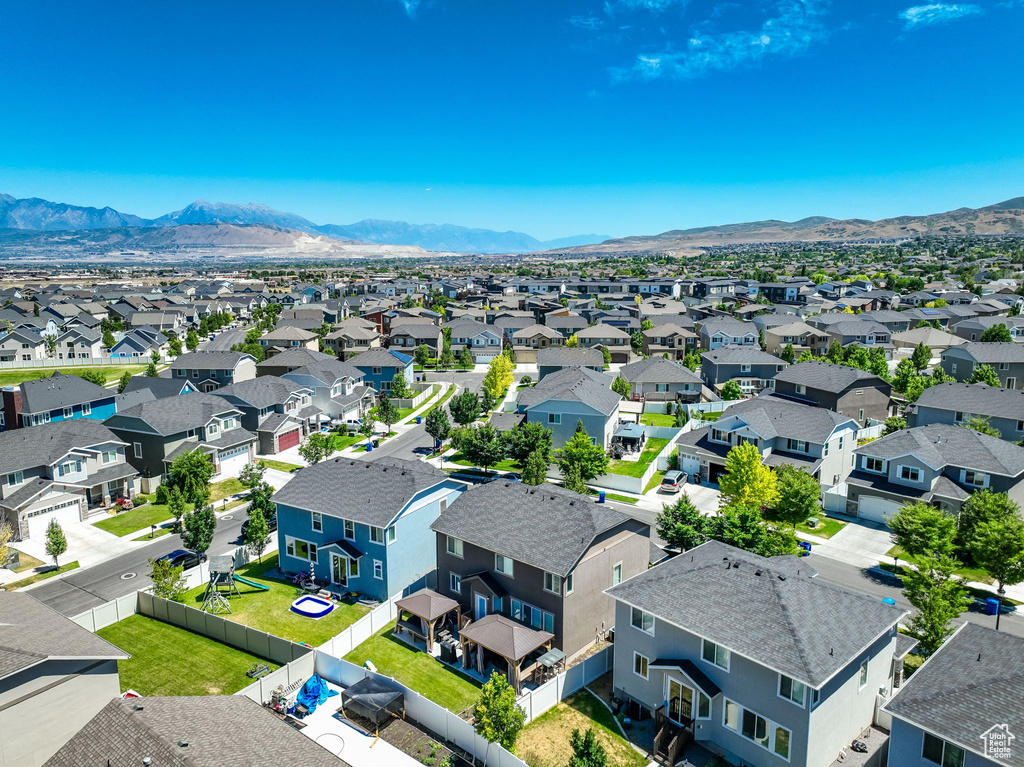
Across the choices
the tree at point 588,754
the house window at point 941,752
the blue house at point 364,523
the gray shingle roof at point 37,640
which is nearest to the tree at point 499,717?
the tree at point 588,754

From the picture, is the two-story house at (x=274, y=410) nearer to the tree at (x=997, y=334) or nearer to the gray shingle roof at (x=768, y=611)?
the gray shingle roof at (x=768, y=611)

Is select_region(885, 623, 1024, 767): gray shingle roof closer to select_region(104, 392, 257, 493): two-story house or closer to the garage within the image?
select_region(104, 392, 257, 493): two-story house

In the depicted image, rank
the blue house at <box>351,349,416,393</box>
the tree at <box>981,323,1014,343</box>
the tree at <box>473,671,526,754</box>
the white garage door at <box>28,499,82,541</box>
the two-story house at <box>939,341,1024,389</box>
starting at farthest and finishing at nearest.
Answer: the tree at <box>981,323,1014,343</box>, the blue house at <box>351,349,416,393</box>, the two-story house at <box>939,341,1024,389</box>, the white garage door at <box>28,499,82,541</box>, the tree at <box>473,671,526,754</box>

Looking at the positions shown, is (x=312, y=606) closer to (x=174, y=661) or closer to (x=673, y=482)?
(x=174, y=661)

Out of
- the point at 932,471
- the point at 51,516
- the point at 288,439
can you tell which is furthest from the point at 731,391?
the point at 51,516

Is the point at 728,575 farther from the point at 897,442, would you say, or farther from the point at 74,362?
the point at 74,362

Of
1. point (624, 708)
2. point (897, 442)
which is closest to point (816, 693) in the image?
point (624, 708)

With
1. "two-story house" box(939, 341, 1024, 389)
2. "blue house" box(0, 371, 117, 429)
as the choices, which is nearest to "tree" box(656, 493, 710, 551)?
"blue house" box(0, 371, 117, 429)

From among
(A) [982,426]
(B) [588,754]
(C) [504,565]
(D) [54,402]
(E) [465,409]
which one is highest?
(D) [54,402]
